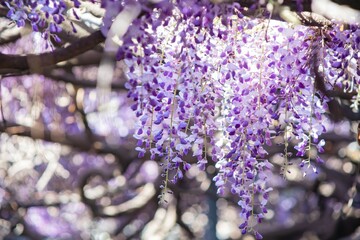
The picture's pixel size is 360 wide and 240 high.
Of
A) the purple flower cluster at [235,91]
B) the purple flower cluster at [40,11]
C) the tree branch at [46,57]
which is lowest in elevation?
the purple flower cluster at [235,91]

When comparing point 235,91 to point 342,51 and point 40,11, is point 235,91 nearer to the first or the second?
point 342,51

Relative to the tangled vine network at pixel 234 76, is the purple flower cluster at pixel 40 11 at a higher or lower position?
higher

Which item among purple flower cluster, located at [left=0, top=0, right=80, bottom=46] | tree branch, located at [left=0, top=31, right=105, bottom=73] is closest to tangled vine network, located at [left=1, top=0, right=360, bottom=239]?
purple flower cluster, located at [left=0, top=0, right=80, bottom=46]

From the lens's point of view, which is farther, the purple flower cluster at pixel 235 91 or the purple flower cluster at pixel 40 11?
the purple flower cluster at pixel 235 91

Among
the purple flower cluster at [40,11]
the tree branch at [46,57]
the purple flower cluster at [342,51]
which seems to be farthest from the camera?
the purple flower cluster at [342,51]

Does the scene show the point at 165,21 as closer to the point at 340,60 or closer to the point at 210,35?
the point at 210,35

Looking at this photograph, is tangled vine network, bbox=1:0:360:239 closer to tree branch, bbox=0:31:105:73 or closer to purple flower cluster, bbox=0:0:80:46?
purple flower cluster, bbox=0:0:80:46

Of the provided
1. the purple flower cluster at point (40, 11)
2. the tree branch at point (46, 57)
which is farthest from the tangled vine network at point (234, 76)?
the tree branch at point (46, 57)

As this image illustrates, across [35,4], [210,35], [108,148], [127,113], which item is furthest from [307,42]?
[127,113]

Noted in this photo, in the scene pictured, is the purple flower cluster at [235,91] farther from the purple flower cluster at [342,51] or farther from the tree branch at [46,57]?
the tree branch at [46,57]
